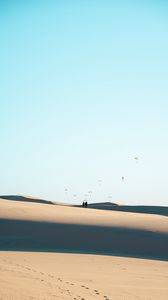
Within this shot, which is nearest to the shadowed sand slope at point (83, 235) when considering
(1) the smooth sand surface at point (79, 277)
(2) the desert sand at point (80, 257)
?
(2) the desert sand at point (80, 257)

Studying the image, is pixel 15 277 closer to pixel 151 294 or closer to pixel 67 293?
pixel 67 293

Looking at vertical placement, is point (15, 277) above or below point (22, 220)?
below

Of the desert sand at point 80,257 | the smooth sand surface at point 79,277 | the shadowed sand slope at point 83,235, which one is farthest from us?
the shadowed sand slope at point 83,235

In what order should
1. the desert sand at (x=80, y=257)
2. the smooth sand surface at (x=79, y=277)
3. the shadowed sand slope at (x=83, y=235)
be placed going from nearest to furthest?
the smooth sand surface at (x=79, y=277), the desert sand at (x=80, y=257), the shadowed sand slope at (x=83, y=235)

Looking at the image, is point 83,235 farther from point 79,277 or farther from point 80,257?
point 79,277

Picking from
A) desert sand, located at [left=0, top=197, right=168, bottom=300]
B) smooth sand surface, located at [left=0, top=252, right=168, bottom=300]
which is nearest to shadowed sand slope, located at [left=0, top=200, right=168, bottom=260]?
desert sand, located at [left=0, top=197, right=168, bottom=300]

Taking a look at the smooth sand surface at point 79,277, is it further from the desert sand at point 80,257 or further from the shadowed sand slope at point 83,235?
the shadowed sand slope at point 83,235

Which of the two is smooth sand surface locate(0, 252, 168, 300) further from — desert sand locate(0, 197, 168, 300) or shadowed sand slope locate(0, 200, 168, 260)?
shadowed sand slope locate(0, 200, 168, 260)

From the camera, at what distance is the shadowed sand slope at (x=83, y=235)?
17281mm

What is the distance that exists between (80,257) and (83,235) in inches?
140

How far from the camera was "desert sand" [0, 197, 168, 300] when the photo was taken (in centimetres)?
914

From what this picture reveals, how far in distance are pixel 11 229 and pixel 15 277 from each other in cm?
977

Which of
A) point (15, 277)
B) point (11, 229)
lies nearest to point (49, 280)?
point (15, 277)

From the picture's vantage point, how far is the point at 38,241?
1784 centimetres
